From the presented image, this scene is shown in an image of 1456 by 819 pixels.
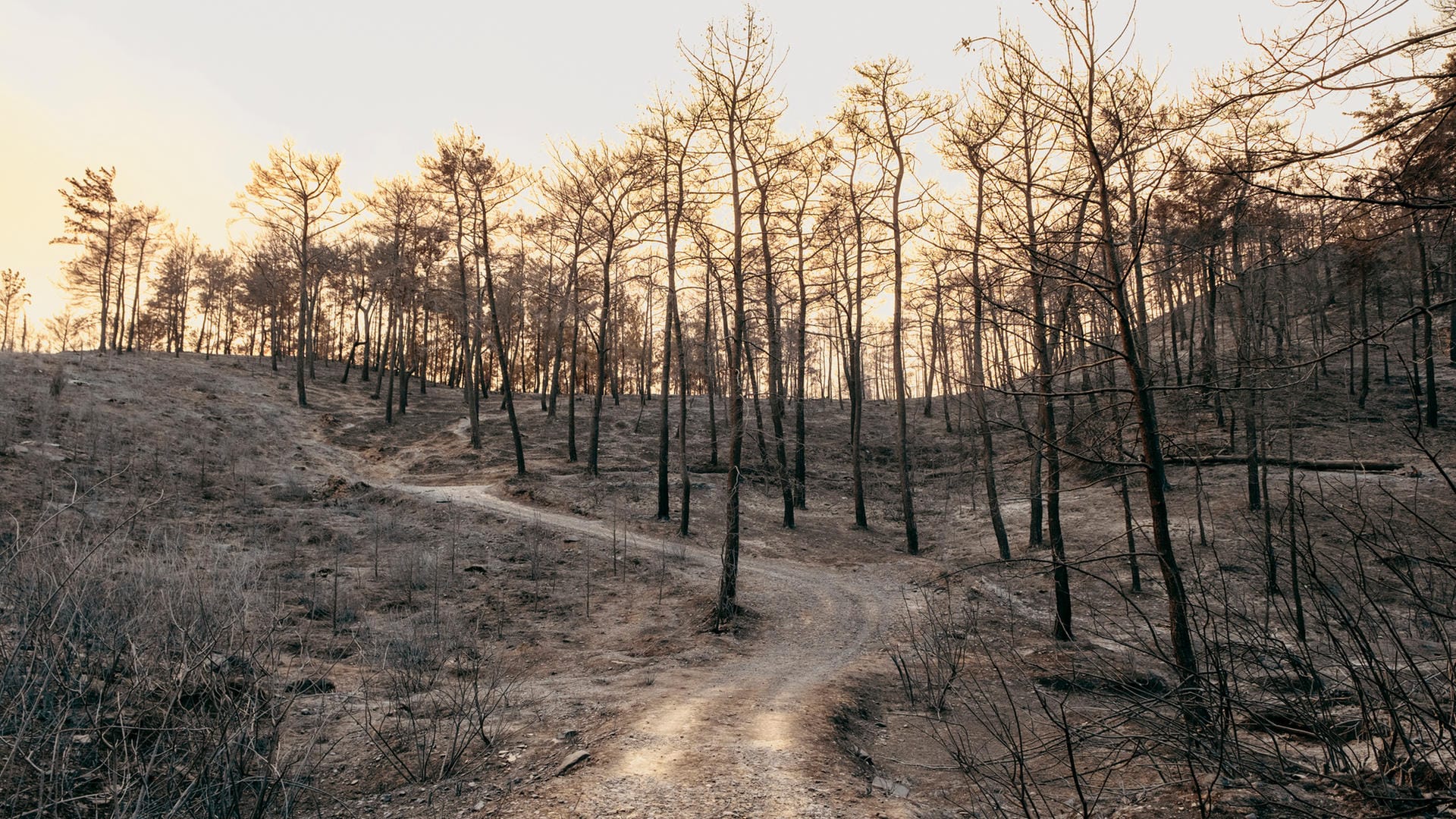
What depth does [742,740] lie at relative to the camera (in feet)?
23.0

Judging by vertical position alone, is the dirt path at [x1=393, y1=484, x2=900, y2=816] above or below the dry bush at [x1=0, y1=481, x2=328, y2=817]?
below

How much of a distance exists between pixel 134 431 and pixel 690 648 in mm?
23331

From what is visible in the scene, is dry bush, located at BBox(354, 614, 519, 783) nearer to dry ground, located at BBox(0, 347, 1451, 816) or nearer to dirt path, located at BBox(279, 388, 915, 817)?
dry ground, located at BBox(0, 347, 1451, 816)

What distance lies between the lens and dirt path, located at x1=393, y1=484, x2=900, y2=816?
18.6 feet

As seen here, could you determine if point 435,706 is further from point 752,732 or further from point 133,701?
point 752,732

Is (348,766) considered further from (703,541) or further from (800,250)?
(800,250)

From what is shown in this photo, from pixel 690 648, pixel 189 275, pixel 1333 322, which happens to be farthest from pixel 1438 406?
pixel 189 275

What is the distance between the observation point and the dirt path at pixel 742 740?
18.6ft

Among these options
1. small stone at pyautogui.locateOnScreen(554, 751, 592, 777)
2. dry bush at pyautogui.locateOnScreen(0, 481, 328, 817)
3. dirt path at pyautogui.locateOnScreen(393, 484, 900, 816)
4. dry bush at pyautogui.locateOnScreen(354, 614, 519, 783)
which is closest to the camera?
dry bush at pyautogui.locateOnScreen(0, 481, 328, 817)

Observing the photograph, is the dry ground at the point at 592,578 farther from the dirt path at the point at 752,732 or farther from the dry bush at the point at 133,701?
the dry bush at the point at 133,701

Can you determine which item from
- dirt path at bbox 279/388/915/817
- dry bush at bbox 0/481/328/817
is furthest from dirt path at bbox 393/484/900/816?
dry bush at bbox 0/481/328/817

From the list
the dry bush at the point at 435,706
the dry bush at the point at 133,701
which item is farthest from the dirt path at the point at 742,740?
the dry bush at the point at 133,701

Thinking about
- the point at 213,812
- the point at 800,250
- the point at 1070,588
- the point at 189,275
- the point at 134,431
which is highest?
the point at 189,275

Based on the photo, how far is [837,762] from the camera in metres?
6.66
